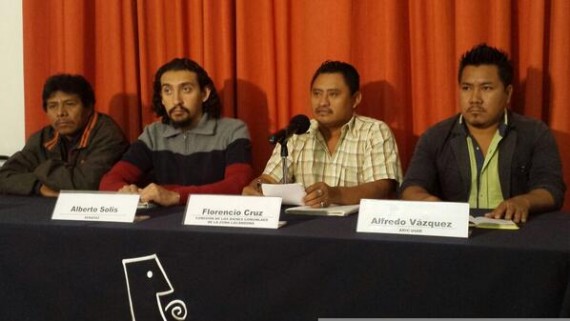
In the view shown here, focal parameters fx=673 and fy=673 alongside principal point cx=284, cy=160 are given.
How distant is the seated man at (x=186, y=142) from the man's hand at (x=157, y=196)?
0.44 m

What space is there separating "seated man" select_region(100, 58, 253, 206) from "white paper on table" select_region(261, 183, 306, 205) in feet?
1.95

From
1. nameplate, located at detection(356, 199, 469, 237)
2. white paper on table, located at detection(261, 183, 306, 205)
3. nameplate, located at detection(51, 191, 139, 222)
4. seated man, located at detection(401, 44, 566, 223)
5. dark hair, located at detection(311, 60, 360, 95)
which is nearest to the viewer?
nameplate, located at detection(356, 199, 469, 237)

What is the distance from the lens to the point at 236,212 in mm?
1681

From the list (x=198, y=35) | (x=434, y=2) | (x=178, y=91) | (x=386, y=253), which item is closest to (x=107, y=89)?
(x=198, y=35)

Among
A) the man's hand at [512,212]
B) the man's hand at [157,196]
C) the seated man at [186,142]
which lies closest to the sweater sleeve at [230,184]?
the seated man at [186,142]

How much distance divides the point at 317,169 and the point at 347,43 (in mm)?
585

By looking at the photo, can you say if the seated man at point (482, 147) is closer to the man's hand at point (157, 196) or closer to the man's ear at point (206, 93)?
the man's hand at point (157, 196)

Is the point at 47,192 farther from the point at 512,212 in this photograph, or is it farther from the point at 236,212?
the point at 512,212

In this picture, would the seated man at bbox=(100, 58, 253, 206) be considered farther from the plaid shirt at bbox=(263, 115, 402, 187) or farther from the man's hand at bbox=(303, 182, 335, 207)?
the man's hand at bbox=(303, 182, 335, 207)

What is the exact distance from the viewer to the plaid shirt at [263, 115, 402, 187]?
95.2 inches

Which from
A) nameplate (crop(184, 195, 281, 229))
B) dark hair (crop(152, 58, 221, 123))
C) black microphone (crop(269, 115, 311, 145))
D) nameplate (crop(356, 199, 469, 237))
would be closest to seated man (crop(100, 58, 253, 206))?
dark hair (crop(152, 58, 221, 123))

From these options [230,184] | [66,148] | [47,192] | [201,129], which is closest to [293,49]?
[201,129]

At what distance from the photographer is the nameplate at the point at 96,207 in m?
1.78

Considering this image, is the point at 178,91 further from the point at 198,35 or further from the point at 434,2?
the point at 434,2
